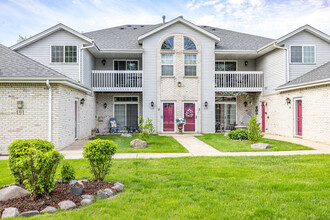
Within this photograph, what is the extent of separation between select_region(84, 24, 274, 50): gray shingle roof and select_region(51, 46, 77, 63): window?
2034 millimetres

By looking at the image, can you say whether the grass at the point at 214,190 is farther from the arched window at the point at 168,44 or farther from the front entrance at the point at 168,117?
the arched window at the point at 168,44

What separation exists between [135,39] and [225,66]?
680 centimetres

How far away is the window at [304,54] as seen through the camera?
14.1m

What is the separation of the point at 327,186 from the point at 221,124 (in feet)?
39.6

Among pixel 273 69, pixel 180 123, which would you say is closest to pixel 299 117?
pixel 273 69

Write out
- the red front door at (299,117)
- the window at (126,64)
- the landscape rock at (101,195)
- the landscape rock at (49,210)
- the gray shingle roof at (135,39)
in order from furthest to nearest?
1. the window at (126,64)
2. the gray shingle roof at (135,39)
3. the red front door at (299,117)
4. the landscape rock at (101,195)
5. the landscape rock at (49,210)

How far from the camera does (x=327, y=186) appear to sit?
4457 mm

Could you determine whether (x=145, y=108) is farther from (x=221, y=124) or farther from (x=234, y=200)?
(x=234, y=200)

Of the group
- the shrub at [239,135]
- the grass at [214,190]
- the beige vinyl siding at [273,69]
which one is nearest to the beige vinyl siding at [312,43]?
the beige vinyl siding at [273,69]

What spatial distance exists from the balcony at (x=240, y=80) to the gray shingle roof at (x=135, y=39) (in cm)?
168

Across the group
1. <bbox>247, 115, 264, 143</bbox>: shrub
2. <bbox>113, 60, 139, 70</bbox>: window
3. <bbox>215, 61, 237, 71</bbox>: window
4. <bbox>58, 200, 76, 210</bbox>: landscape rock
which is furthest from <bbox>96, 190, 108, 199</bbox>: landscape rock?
<bbox>215, 61, 237, 71</bbox>: window

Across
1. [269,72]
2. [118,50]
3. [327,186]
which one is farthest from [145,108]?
[327,186]

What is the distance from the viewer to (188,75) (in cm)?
1526

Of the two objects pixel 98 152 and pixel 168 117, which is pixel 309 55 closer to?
pixel 168 117
